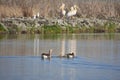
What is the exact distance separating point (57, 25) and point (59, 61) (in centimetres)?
1616

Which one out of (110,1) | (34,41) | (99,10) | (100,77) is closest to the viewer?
(100,77)

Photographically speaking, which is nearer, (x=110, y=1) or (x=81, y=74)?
(x=81, y=74)

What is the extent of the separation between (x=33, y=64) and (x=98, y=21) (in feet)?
64.8

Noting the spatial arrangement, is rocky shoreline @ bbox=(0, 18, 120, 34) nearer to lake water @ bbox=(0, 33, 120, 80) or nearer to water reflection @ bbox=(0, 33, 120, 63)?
water reflection @ bbox=(0, 33, 120, 63)

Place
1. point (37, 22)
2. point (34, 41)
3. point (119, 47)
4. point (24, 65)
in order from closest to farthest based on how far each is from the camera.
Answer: point (24, 65) < point (119, 47) < point (34, 41) < point (37, 22)

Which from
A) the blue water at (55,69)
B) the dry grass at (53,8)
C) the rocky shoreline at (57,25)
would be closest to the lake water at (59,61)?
the blue water at (55,69)

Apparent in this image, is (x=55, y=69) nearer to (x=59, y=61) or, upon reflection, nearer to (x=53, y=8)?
(x=59, y=61)

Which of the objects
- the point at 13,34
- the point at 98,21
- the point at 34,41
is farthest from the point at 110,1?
the point at 34,41

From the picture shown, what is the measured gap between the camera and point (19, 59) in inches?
760

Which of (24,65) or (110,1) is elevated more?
(110,1)

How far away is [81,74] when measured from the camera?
15766 millimetres

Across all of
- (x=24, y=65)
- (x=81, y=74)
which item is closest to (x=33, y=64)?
(x=24, y=65)

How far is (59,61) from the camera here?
62.1ft

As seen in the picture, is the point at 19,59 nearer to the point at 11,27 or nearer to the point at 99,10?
the point at 11,27
